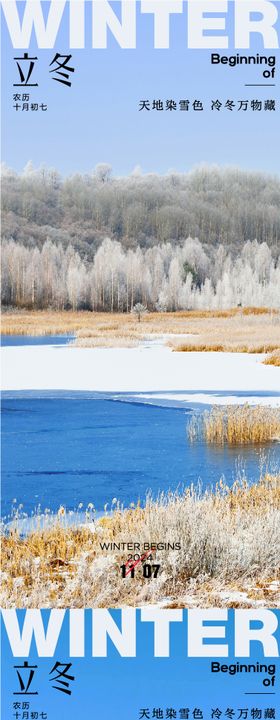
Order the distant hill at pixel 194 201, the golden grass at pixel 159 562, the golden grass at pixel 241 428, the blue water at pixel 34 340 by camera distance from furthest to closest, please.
Result: the blue water at pixel 34 340, the distant hill at pixel 194 201, the golden grass at pixel 241 428, the golden grass at pixel 159 562

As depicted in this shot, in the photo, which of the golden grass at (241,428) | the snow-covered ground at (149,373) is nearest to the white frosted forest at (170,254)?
the snow-covered ground at (149,373)

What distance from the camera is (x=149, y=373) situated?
26828mm

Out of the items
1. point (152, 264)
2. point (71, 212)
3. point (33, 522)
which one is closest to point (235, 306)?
point (152, 264)

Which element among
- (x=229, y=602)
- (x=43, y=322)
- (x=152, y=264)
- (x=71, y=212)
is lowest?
(x=229, y=602)

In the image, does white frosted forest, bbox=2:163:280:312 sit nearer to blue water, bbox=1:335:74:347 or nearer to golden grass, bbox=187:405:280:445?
blue water, bbox=1:335:74:347

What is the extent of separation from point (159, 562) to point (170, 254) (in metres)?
57.5

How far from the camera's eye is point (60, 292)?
59.3 meters

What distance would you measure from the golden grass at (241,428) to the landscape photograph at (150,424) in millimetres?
38

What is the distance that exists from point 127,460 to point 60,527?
5673mm

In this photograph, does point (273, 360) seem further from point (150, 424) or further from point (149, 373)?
point (150, 424)

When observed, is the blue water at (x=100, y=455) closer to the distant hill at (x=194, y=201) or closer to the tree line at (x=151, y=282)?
the distant hill at (x=194, y=201)

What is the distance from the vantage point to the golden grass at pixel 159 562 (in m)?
6.53

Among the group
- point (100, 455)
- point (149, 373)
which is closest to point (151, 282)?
point (149, 373)

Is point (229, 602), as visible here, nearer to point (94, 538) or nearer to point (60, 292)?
point (94, 538)
